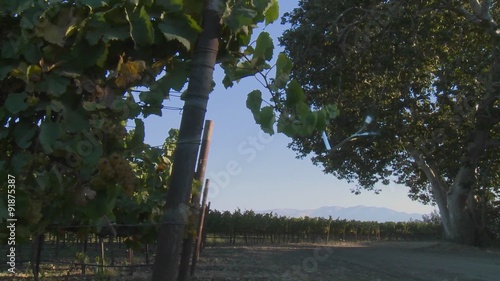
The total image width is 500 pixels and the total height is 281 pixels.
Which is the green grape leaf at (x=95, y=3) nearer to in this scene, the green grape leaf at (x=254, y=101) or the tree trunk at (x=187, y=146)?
the tree trunk at (x=187, y=146)

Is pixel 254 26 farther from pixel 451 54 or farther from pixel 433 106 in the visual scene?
pixel 433 106

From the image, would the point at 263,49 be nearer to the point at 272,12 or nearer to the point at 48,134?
the point at 272,12

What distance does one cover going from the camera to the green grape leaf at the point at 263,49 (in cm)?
213

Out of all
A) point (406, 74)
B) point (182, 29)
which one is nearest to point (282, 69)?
point (182, 29)

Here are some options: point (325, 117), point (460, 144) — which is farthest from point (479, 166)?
point (325, 117)

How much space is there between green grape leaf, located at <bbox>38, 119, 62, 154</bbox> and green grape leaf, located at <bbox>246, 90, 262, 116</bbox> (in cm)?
65

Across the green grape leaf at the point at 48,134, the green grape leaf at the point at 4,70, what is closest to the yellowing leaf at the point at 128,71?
the green grape leaf at the point at 48,134

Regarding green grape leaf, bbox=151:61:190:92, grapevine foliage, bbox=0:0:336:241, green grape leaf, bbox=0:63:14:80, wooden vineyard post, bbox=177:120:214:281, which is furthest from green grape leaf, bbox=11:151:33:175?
wooden vineyard post, bbox=177:120:214:281

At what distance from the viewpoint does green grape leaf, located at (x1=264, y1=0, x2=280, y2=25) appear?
2.16 meters

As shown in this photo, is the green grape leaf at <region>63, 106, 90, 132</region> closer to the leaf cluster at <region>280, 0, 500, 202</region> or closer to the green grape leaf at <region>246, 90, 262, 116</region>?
the green grape leaf at <region>246, 90, 262, 116</region>

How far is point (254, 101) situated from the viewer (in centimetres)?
206

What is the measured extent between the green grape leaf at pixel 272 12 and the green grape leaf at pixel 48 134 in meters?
0.87

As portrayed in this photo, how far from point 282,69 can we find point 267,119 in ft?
0.62

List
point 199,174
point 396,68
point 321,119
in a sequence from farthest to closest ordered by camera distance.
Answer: point 396,68 < point 199,174 < point 321,119
